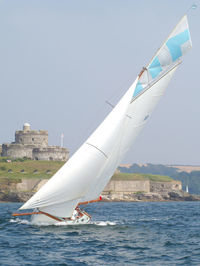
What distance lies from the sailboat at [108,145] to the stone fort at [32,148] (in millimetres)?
87241

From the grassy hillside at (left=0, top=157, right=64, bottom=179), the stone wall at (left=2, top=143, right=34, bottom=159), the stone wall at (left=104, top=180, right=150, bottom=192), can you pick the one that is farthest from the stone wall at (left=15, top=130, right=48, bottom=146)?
the stone wall at (left=104, top=180, right=150, bottom=192)

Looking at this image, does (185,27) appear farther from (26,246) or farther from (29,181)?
(29,181)

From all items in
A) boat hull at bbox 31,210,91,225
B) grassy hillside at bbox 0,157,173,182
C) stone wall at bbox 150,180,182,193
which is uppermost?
grassy hillside at bbox 0,157,173,182

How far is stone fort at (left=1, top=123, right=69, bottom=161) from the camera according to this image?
387 feet

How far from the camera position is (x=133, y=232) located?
1167 inches

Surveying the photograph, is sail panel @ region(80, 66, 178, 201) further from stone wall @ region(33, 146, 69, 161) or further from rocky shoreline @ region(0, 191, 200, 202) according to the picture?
stone wall @ region(33, 146, 69, 161)

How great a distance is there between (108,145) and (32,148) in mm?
93376

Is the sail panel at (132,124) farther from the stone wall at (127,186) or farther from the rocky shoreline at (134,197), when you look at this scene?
the stone wall at (127,186)

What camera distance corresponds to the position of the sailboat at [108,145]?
1117 inches

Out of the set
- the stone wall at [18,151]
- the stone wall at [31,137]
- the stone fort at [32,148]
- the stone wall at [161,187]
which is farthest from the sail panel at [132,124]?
the stone wall at [31,137]

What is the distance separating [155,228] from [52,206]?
25.1ft

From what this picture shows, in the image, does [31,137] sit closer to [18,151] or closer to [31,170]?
[18,151]

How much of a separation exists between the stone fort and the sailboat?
8724 cm

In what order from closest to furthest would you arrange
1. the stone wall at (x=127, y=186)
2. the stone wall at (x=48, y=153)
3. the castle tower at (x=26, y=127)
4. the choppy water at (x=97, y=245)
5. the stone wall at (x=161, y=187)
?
the choppy water at (x=97, y=245), the stone wall at (x=127, y=186), the stone wall at (x=161, y=187), the stone wall at (x=48, y=153), the castle tower at (x=26, y=127)
